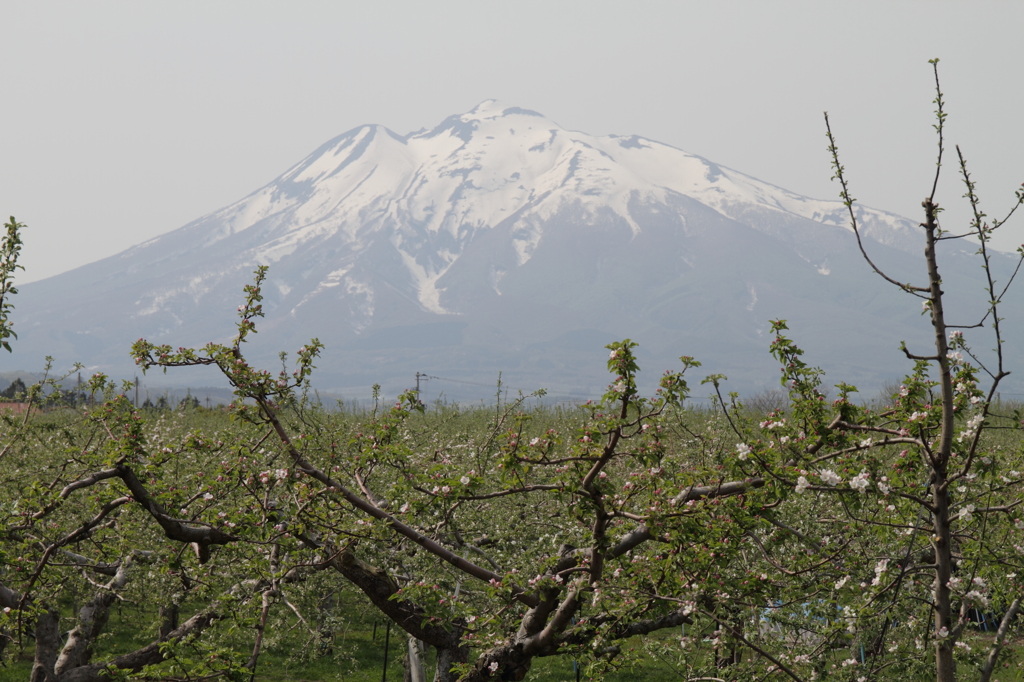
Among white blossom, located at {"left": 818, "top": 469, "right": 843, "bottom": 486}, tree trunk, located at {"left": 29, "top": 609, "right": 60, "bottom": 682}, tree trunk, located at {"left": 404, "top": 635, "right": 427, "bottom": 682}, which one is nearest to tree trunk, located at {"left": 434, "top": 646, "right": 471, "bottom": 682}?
tree trunk, located at {"left": 404, "top": 635, "right": 427, "bottom": 682}

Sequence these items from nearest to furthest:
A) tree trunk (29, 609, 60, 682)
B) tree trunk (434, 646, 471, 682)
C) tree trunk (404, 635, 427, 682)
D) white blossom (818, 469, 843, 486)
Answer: white blossom (818, 469, 843, 486)
tree trunk (434, 646, 471, 682)
tree trunk (29, 609, 60, 682)
tree trunk (404, 635, 427, 682)

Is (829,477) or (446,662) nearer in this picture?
(829,477)

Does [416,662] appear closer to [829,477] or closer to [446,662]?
[446,662]

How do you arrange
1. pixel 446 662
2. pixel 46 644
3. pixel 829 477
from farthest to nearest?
pixel 46 644 → pixel 446 662 → pixel 829 477

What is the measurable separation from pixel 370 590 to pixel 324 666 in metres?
11.8

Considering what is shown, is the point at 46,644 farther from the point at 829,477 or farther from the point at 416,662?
the point at 829,477

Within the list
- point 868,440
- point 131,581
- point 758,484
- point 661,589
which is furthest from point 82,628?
point 868,440

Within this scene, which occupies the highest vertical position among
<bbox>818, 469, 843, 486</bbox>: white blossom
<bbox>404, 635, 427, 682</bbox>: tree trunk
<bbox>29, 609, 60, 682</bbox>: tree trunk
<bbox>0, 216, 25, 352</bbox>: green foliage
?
<bbox>0, 216, 25, 352</bbox>: green foliage

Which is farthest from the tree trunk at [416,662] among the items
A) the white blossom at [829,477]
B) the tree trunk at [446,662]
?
the white blossom at [829,477]

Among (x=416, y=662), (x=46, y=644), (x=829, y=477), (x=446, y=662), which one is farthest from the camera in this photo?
(x=416, y=662)

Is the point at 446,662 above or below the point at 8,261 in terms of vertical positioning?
below

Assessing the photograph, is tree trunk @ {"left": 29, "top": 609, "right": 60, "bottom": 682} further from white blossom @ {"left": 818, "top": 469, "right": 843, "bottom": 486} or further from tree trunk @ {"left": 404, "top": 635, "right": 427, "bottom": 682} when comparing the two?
white blossom @ {"left": 818, "top": 469, "right": 843, "bottom": 486}

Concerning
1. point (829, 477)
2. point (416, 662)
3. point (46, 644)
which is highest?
point (829, 477)

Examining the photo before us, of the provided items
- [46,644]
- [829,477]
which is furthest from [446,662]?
[829,477]
